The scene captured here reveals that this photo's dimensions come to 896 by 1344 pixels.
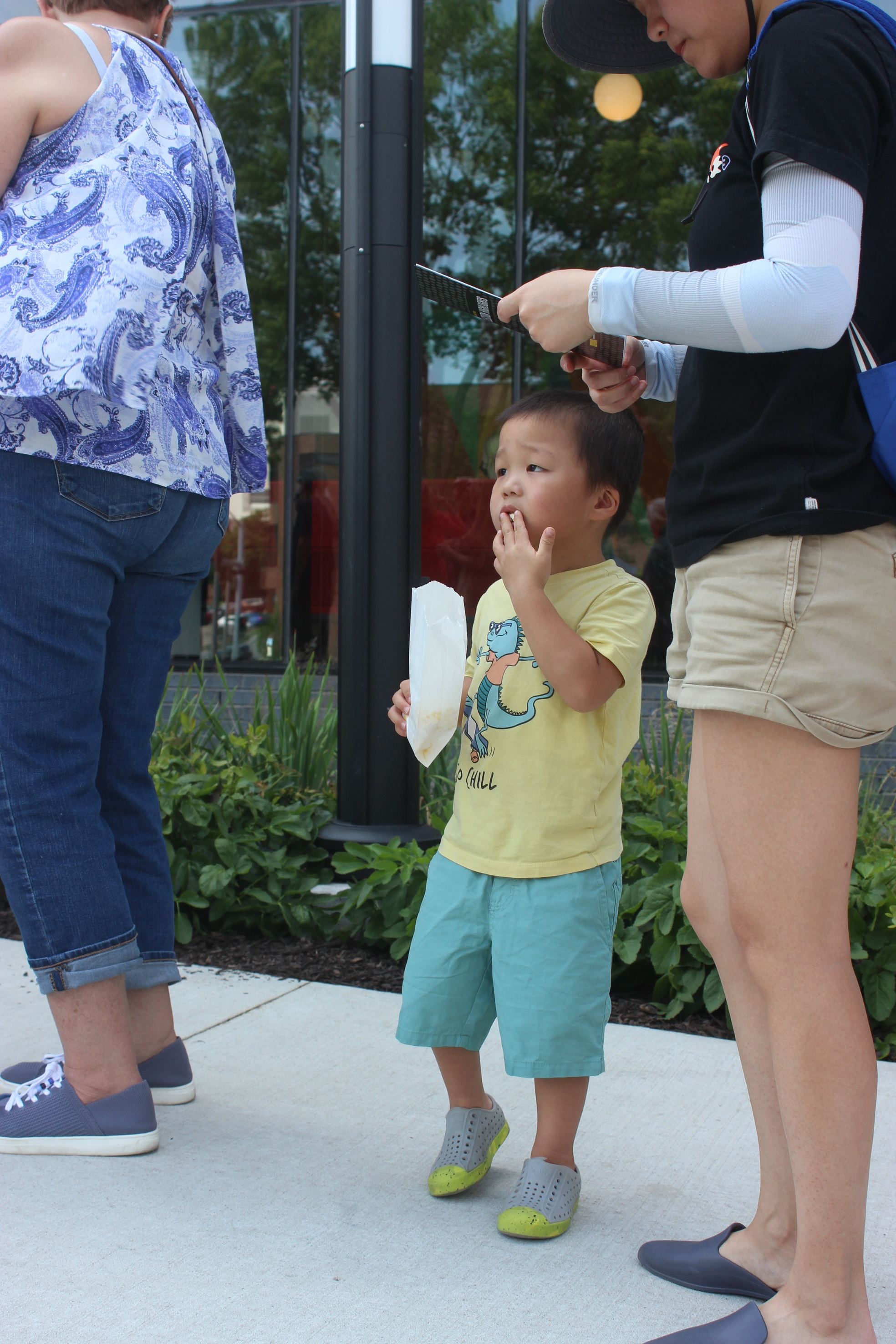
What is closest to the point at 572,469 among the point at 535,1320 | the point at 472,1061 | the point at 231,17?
the point at 472,1061

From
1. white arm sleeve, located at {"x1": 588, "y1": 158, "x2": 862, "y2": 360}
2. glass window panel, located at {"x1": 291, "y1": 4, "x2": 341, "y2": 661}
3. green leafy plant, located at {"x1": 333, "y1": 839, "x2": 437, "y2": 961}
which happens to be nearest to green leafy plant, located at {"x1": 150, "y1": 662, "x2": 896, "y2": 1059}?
green leafy plant, located at {"x1": 333, "y1": 839, "x2": 437, "y2": 961}

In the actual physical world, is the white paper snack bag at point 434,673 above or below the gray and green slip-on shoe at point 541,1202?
above

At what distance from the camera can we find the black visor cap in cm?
175

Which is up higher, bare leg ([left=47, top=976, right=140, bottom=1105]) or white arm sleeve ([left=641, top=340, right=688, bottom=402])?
white arm sleeve ([left=641, top=340, right=688, bottom=402])

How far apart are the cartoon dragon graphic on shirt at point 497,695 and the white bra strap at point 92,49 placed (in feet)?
3.66

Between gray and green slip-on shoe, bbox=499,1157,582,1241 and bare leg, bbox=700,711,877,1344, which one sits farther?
gray and green slip-on shoe, bbox=499,1157,582,1241

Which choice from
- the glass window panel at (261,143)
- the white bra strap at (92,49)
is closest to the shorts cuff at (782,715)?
the white bra strap at (92,49)

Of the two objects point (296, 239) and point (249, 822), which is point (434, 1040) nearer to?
point (249, 822)

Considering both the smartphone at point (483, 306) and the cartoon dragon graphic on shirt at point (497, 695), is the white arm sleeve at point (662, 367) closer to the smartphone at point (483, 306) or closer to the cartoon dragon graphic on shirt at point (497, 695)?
the smartphone at point (483, 306)

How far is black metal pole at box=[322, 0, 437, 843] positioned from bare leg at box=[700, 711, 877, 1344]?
2.09 m

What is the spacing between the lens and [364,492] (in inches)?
136

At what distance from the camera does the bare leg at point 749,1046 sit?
151 cm

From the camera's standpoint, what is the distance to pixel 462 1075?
191cm

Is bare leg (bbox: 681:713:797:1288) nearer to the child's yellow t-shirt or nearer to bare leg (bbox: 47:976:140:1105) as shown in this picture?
the child's yellow t-shirt
